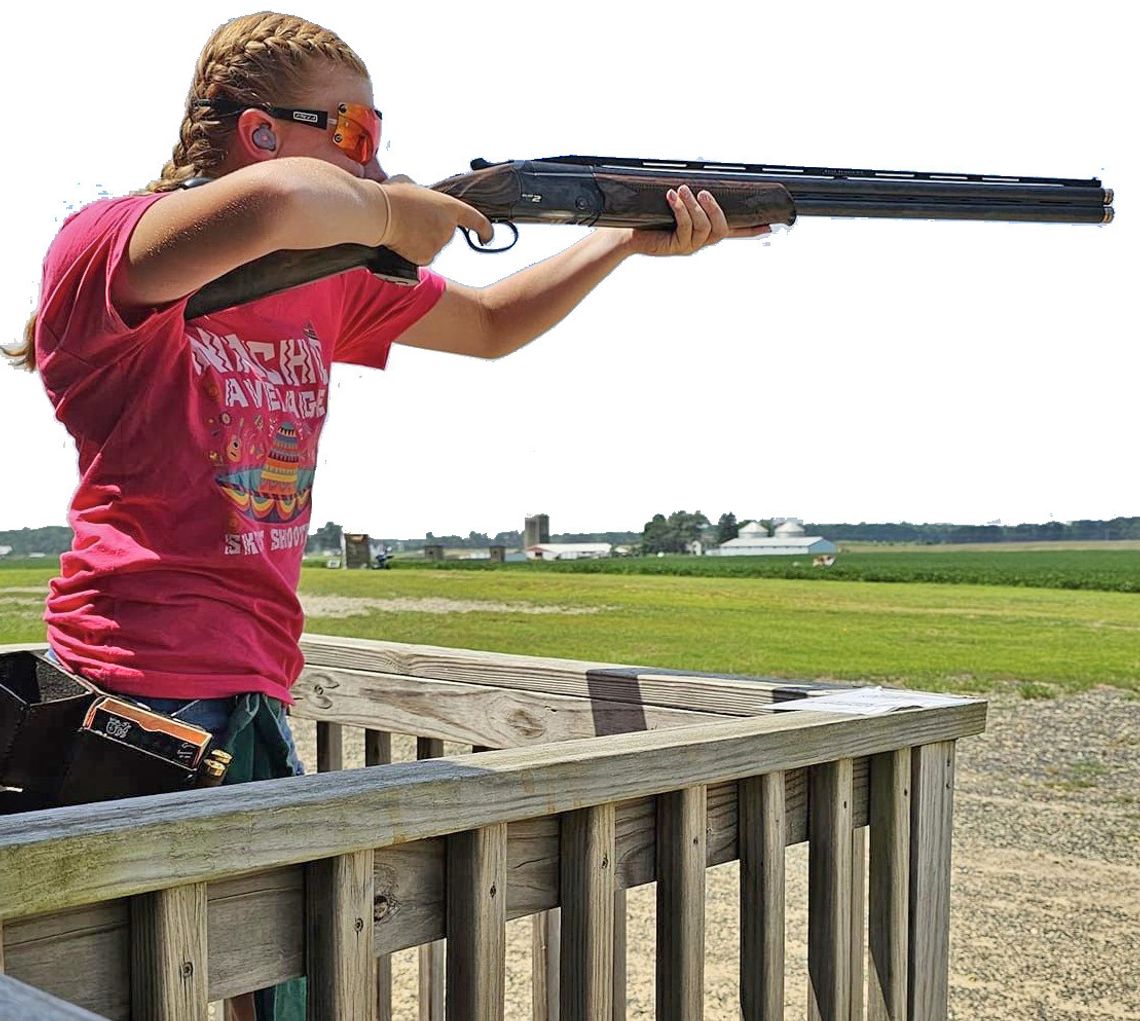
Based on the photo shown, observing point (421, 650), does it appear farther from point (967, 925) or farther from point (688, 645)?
point (688, 645)

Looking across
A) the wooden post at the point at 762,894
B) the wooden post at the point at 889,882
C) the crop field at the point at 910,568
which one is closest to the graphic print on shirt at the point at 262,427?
the wooden post at the point at 762,894

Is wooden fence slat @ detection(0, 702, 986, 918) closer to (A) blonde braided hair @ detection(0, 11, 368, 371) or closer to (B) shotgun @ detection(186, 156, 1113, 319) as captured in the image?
(B) shotgun @ detection(186, 156, 1113, 319)

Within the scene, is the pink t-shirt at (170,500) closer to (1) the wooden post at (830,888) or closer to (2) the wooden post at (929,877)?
(1) the wooden post at (830,888)

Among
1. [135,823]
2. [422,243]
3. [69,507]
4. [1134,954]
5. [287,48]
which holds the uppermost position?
[287,48]

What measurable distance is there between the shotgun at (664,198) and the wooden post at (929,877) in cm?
128

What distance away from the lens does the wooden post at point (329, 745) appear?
3.31 meters

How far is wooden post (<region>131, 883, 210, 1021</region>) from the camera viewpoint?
1.37 metres

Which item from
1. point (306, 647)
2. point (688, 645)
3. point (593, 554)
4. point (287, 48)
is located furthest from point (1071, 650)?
point (287, 48)

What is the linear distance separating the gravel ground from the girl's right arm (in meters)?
3.67

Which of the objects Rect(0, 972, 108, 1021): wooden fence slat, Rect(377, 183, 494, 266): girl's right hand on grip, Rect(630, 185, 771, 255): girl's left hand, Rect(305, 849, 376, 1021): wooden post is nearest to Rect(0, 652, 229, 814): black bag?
Rect(305, 849, 376, 1021): wooden post

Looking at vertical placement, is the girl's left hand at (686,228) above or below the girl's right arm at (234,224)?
above

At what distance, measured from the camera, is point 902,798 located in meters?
2.31

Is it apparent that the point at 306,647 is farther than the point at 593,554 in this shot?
No

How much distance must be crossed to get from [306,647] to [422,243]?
153 centimetres
